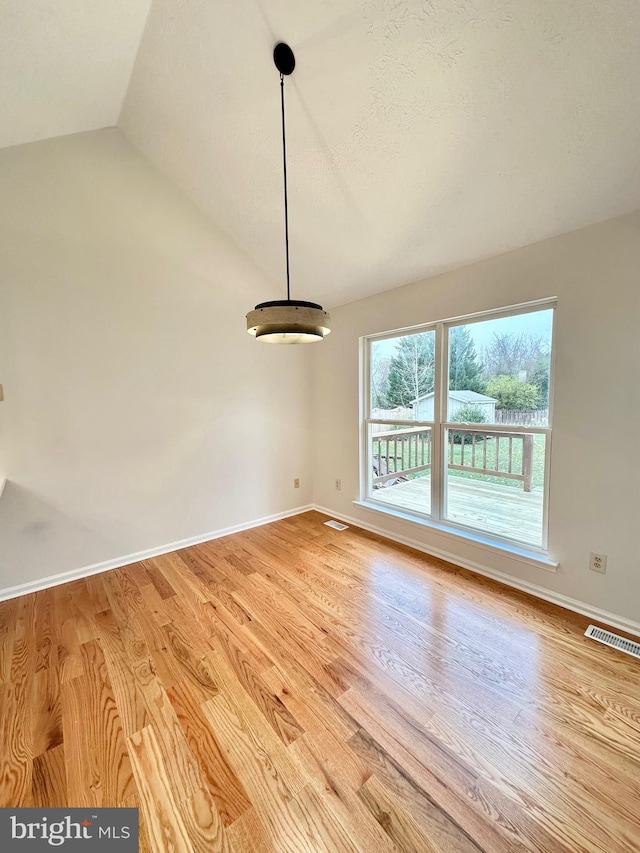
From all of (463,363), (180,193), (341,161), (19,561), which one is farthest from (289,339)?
(19,561)

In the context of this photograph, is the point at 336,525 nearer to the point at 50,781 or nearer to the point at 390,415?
the point at 390,415

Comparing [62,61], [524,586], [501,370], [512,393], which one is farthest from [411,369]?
[62,61]

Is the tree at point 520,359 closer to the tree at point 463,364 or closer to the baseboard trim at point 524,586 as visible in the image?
the tree at point 463,364

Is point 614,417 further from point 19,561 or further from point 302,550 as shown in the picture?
point 19,561

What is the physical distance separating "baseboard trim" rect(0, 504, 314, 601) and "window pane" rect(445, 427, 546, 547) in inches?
79.6

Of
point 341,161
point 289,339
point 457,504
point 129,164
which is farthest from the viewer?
point 457,504

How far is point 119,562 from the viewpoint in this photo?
287 centimetres

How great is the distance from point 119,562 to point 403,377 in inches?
119

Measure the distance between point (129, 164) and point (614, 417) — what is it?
3983 millimetres

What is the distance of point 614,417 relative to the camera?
2006 mm

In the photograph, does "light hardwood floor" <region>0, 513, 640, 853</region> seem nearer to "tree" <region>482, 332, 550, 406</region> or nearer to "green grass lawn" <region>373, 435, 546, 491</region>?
"green grass lawn" <region>373, 435, 546, 491</region>

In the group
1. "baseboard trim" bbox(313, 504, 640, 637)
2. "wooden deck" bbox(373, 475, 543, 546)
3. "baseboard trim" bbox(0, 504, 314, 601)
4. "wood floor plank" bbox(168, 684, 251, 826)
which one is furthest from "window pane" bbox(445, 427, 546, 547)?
"wood floor plank" bbox(168, 684, 251, 826)

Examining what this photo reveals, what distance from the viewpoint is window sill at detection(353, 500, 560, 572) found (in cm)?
233

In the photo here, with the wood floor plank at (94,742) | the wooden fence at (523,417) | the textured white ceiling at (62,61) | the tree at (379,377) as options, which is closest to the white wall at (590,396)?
the wooden fence at (523,417)
